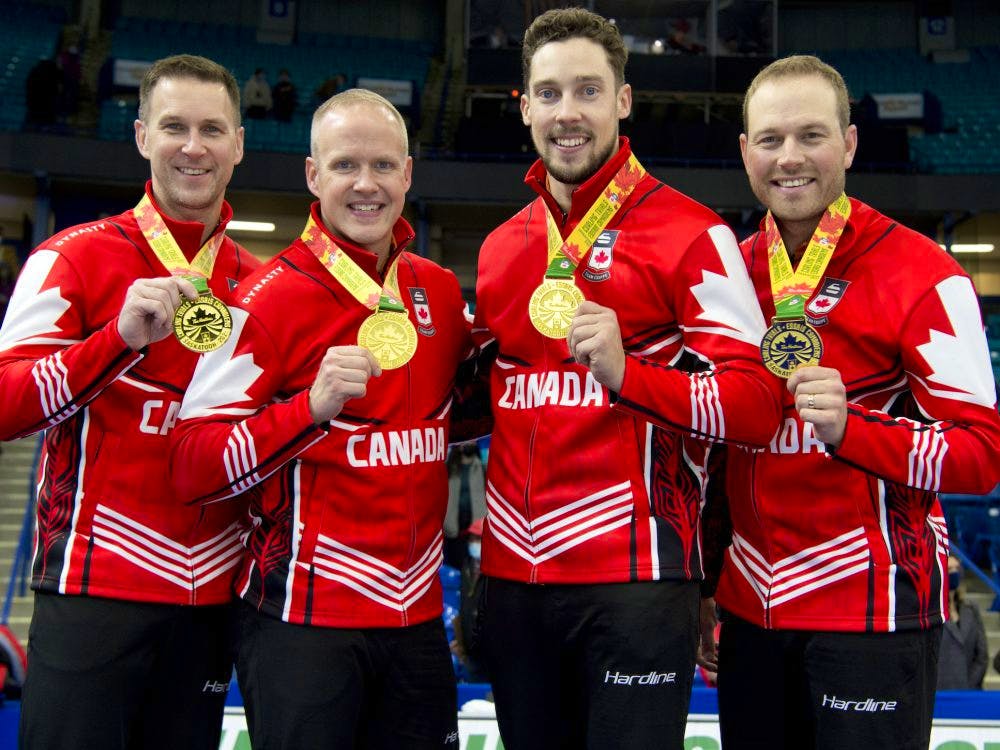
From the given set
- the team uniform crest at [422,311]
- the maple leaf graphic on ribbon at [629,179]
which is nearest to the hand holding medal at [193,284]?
the team uniform crest at [422,311]

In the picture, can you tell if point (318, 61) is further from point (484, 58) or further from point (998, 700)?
point (998, 700)

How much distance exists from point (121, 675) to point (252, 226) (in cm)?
1351

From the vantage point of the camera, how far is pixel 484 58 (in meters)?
15.9

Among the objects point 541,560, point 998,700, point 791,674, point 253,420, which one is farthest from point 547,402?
point 998,700

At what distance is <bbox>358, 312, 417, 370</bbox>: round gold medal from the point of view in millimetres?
2320

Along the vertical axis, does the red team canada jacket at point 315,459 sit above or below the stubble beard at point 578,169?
below

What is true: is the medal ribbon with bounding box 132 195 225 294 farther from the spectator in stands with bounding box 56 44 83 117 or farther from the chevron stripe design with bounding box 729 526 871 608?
the spectator in stands with bounding box 56 44 83 117

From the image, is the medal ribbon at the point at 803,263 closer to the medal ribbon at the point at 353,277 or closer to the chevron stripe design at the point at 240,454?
the medal ribbon at the point at 353,277

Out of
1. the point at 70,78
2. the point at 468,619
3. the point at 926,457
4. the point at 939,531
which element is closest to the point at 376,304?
the point at 926,457

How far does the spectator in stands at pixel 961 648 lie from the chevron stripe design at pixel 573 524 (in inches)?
159

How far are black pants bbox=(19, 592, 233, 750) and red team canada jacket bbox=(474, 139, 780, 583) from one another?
2.74 ft

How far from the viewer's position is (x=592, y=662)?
2191mm

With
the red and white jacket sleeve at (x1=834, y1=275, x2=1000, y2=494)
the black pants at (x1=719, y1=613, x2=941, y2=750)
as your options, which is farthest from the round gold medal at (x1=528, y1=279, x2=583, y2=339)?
the black pants at (x1=719, y1=613, x2=941, y2=750)

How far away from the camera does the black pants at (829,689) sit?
2229mm
